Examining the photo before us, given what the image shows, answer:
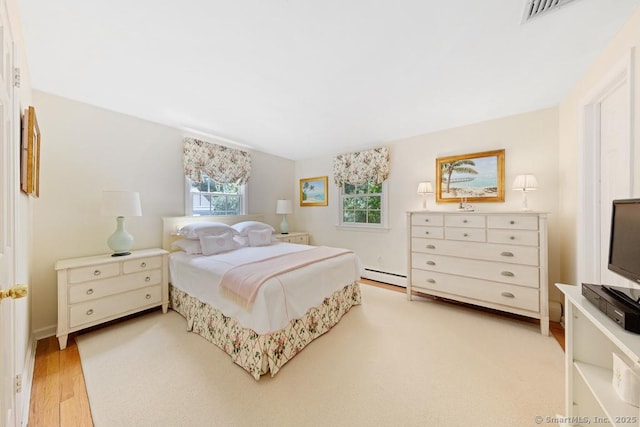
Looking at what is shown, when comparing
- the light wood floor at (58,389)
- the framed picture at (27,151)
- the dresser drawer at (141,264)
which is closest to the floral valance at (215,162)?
the dresser drawer at (141,264)

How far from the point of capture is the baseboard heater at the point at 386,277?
3.57 m

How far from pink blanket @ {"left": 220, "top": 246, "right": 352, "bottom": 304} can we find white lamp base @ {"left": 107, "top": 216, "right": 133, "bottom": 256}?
1.35 meters

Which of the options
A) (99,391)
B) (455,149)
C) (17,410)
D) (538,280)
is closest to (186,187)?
(99,391)

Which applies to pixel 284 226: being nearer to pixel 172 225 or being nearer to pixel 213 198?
pixel 213 198

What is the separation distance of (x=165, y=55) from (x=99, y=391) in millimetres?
2439

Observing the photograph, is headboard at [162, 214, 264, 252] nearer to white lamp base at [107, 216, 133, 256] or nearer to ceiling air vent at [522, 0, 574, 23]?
white lamp base at [107, 216, 133, 256]

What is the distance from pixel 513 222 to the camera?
7.73 ft

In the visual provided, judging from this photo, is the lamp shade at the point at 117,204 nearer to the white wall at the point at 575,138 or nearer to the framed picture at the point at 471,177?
the framed picture at the point at 471,177

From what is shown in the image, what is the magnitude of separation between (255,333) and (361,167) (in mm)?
2986

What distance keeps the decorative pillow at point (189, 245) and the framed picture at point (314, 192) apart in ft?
7.65

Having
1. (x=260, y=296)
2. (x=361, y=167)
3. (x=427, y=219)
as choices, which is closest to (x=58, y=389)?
(x=260, y=296)

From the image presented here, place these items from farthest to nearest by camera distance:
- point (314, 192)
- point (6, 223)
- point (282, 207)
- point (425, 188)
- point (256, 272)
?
1. point (314, 192)
2. point (282, 207)
3. point (425, 188)
4. point (256, 272)
5. point (6, 223)

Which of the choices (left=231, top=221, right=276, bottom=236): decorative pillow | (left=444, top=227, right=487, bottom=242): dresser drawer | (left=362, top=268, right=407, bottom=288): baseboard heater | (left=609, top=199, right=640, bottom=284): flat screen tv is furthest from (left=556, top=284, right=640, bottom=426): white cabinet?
(left=231, top=221, right=276, bottom=236): decorative pillow

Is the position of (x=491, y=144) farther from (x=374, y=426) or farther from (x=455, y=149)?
(x=374, y=426)
